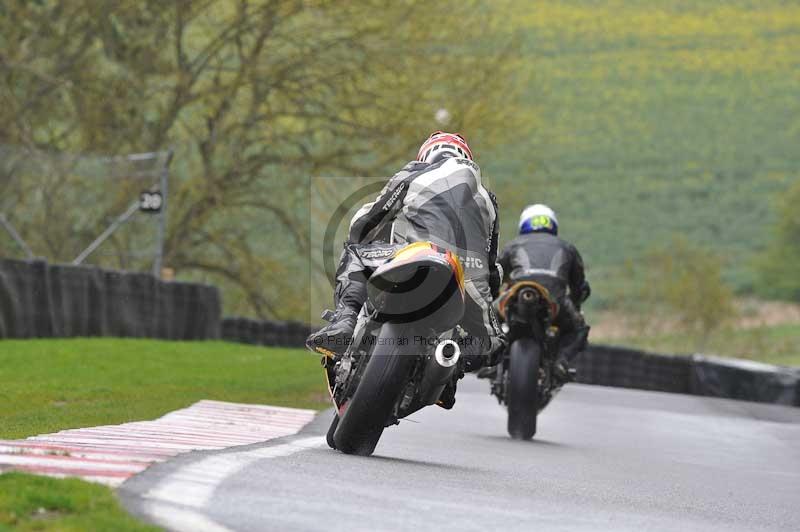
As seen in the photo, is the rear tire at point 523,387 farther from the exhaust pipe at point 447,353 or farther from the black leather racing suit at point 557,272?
the exhaust pipe at point 447,353

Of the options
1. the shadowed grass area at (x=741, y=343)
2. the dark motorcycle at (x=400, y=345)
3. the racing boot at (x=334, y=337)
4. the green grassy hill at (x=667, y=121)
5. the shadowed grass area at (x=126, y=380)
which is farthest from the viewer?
the green grassy hill at (x=667, y=121)

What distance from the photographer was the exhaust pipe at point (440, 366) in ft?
25.4

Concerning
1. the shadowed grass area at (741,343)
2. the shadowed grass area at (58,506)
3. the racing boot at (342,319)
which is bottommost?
the shadowed grass area at (741,343)

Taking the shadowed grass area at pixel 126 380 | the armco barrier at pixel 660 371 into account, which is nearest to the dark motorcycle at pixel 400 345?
the shadowed grass area at pixel 126 380

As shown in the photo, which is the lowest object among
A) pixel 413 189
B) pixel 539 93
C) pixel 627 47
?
pixel 413 189

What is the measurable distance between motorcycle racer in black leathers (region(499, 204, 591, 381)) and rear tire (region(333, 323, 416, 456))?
4321mm

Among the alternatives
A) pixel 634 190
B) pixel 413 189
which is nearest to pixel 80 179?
pixel 413 189

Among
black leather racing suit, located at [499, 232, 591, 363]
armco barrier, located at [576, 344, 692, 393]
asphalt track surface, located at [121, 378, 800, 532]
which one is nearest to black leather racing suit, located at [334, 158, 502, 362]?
asphalt track surface, located at [121, 378, 800, 532]

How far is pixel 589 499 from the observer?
7.16 meters

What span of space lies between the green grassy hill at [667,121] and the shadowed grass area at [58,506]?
211ft

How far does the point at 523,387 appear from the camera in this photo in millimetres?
11211

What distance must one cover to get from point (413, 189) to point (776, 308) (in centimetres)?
6921

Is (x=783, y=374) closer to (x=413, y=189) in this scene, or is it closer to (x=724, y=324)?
(x=413, y=189)

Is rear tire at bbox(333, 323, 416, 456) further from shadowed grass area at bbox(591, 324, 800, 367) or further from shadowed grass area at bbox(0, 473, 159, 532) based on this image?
shadowed grass area at bbox(591, 324, 800, 367)
